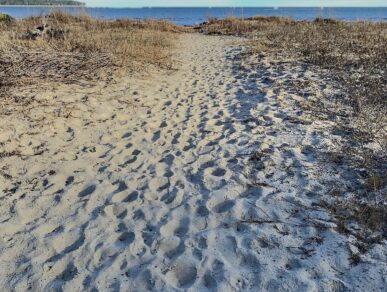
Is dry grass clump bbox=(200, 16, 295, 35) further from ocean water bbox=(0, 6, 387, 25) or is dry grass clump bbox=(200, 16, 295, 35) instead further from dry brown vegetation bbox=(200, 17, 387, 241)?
dry brown vegetation bbox=(200, 17, 387, 241)

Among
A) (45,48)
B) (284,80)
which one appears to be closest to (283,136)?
(284,80)

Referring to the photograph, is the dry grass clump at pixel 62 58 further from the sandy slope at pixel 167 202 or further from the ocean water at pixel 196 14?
the ocean water at pixel 196 14

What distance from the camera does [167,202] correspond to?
3.64 m

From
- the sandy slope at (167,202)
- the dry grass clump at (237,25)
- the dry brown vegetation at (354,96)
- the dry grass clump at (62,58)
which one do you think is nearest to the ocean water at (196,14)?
the dry grass clump at (237,25)

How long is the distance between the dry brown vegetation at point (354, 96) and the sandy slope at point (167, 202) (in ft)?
1.09

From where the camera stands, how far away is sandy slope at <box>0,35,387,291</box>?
9.05 feet

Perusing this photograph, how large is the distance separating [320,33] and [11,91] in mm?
10095

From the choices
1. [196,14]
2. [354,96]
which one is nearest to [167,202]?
[354,96]

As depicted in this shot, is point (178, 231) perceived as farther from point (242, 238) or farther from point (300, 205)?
point (300, 205)

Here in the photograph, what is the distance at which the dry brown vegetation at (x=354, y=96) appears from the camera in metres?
3.43

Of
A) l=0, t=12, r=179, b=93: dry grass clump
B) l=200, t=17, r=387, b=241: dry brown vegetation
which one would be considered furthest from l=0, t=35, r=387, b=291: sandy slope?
l=0, t=12, r=179, b=93: dry grass clump

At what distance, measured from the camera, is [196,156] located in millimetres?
4547

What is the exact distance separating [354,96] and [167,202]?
4.02m

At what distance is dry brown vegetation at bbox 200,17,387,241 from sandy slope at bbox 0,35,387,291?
1.09 ft
